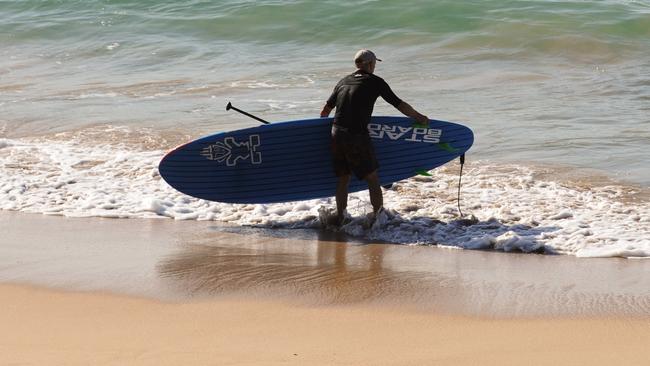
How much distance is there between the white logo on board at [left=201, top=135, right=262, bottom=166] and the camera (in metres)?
8.23

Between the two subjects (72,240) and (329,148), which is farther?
(329,148)

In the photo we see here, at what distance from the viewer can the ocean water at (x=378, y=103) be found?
824cm

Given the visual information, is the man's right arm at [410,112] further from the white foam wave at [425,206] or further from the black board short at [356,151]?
the white foam wave at [425,206]

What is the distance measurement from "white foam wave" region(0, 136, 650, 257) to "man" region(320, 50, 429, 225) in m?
0.30

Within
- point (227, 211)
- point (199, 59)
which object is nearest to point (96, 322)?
point (227, 211)

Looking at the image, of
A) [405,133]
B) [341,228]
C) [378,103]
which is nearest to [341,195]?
[341,228]

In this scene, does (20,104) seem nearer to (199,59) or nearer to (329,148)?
(199,59)

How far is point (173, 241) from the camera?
760 centimetres

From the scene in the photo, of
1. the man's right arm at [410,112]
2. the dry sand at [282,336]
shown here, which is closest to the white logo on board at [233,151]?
the man's right arm at [410,112]

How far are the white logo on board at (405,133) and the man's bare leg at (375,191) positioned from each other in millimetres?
456

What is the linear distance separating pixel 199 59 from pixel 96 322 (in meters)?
12.0

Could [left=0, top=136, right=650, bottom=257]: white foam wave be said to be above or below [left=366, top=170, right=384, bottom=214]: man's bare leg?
below

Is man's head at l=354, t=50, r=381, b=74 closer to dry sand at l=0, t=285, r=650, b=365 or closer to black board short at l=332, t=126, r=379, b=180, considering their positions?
black board short at l=332, t=126, r=379, b=180

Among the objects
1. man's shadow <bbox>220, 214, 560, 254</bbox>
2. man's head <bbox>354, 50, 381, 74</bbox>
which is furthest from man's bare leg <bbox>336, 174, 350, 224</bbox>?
man's head <bbox>354, 50, 381, 74</bbox>
